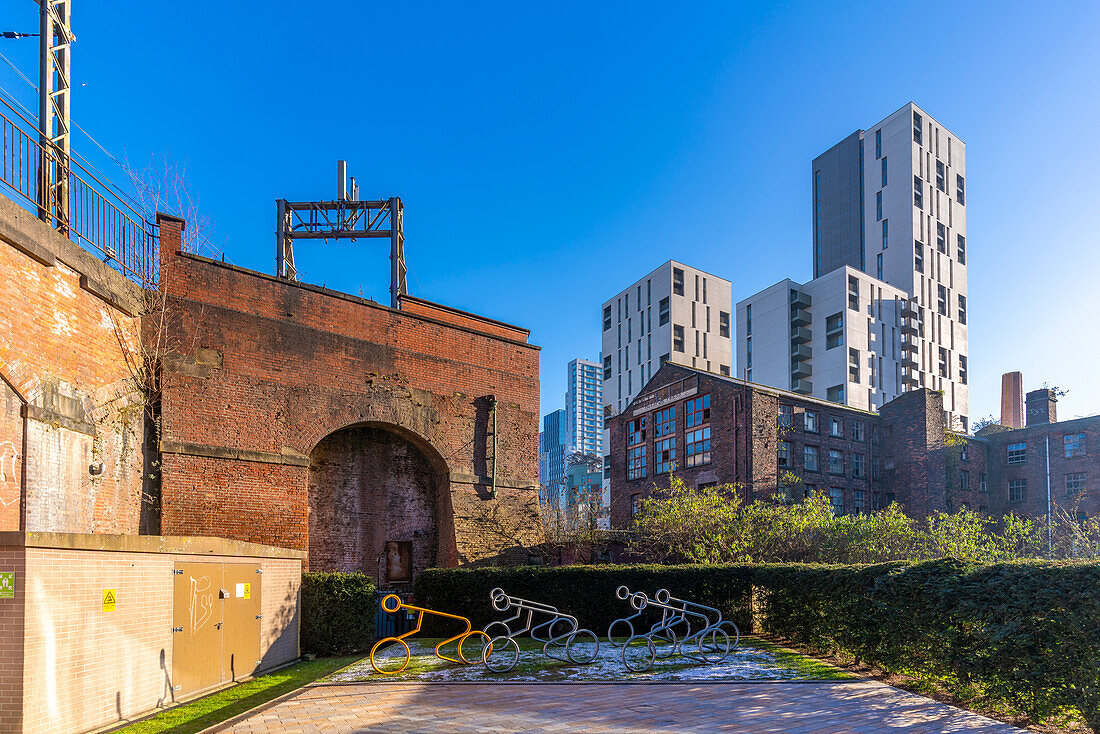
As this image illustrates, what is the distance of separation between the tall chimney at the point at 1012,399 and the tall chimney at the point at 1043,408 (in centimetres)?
593

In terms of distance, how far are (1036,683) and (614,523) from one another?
3051 centimetres

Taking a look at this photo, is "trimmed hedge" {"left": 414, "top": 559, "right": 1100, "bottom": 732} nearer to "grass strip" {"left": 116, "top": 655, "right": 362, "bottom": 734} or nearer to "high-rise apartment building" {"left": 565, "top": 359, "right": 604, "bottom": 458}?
"grass strip" {"left": 116, "top": 655, "right": 362, "bottom": 734}

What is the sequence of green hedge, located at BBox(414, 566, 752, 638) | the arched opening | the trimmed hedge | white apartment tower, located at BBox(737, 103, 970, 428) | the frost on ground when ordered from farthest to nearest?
white apartment tower, located at BBox(737, 103, 970, 428), the arched opening, green hedge, located at BBox(414, 566, 752, 638), the frost on ground, the trimmed hedge

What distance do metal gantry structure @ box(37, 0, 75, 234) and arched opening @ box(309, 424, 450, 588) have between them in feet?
23.4

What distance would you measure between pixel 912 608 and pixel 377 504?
12.0 m

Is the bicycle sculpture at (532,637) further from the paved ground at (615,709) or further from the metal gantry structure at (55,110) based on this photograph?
the metal gantry structure at (55,110)

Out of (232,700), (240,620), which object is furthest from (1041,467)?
(232,700)

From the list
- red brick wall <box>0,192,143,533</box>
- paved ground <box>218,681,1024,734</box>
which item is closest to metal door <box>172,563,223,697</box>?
paved ground <box>218,681,1024,734</box>

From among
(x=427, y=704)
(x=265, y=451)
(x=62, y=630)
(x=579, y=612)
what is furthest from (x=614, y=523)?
(x=62, y=630)

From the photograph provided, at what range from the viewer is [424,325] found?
17.9m

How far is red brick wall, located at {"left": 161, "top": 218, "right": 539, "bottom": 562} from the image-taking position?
1373 centimetres

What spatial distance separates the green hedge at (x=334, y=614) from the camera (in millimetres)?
13109

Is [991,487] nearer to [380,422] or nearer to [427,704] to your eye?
[380,422]

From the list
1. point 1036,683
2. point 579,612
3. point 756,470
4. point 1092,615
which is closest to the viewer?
point 1092,615
